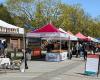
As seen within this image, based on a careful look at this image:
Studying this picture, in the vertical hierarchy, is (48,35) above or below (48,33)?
below

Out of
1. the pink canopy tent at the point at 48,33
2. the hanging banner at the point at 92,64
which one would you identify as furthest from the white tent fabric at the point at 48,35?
the hanging banner at the point at 92,64

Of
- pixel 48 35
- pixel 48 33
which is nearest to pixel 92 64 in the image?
pixel 48 35

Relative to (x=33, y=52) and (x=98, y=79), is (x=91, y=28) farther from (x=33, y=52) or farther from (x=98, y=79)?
(x=98, y=79)

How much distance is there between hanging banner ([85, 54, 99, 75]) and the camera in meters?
19.4

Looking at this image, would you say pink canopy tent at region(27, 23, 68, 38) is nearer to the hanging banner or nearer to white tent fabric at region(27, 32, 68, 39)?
white tent fabric at region(27, 32, 68, 39)

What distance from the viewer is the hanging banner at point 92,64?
63.8ft

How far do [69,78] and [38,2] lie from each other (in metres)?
60.9

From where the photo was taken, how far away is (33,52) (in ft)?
122

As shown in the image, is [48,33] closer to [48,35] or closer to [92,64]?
[48,35]

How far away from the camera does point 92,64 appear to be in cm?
1961

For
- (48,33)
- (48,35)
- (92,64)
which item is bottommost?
(92,64)

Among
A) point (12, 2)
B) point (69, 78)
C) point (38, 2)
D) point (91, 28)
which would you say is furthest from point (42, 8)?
point (69, 78)

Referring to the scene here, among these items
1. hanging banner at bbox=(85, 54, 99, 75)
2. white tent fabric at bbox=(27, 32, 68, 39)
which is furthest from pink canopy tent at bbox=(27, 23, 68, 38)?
hanging banner at bbox=(85, 54, 99, 75)

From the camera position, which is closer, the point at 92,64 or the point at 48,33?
the point at 92,64
